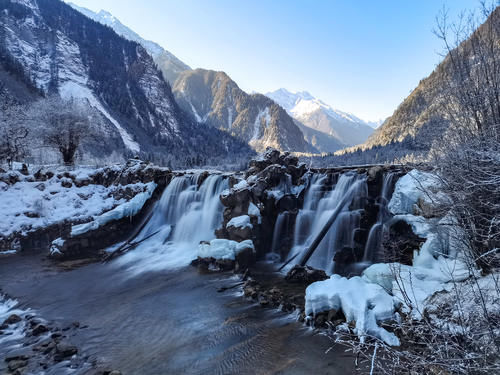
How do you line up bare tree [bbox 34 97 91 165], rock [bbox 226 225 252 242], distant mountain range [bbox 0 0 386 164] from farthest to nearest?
distant mountain range [bbox 0 0 386 164] < bare tree [bbox 34 97 91 165] < rock [bbox 226 225 252 242]

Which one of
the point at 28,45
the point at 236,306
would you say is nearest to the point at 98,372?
the point at 236,306

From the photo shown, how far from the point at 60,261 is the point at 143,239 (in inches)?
195

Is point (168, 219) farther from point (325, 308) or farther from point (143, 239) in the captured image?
point (325, 308)

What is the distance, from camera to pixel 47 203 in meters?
20.8

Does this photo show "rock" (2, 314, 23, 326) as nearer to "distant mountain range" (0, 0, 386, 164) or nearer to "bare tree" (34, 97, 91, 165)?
"bare tree" (34, 97, 91, 165)

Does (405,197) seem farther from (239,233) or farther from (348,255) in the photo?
(239,233)

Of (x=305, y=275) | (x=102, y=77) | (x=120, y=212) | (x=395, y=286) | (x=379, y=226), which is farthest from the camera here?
(x=102, y=77)

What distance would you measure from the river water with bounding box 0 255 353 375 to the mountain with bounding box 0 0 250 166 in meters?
77.5

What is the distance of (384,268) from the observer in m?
9.30

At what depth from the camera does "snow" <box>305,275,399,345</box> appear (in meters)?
6.75

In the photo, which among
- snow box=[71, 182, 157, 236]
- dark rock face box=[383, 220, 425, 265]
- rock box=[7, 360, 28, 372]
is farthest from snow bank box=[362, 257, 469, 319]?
snow box=[71, 182, 157, 236]

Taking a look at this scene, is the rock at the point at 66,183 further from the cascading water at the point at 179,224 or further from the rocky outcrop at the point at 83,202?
the cascading water at the point at 179,224

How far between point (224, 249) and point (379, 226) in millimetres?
8315

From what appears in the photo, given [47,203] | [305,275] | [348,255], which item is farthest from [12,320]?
[47,203]
